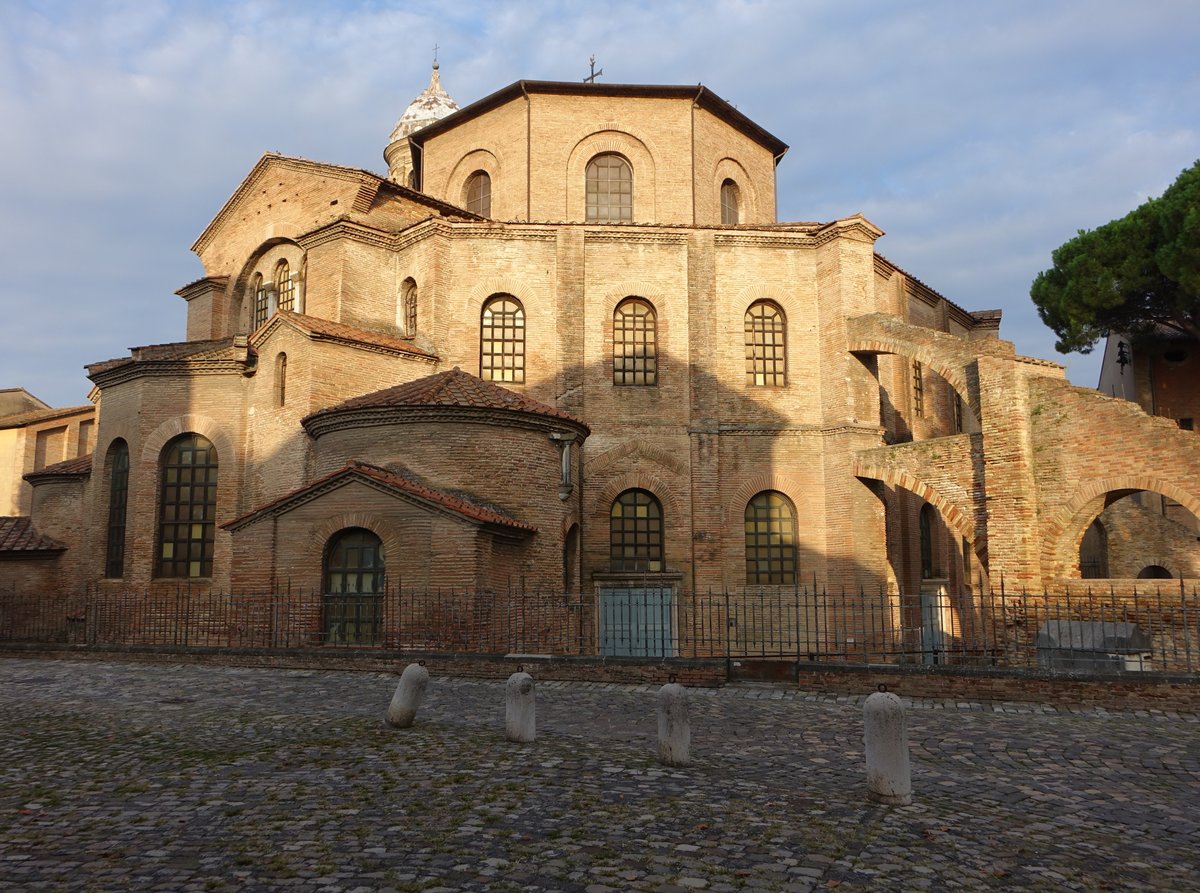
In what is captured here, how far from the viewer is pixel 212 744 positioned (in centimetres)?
810

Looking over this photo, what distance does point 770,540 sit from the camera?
68.5ft

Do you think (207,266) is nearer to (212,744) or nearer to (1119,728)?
(212,744)

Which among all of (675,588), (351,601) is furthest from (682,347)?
(351,601)

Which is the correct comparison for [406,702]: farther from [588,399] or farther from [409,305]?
[409,305]

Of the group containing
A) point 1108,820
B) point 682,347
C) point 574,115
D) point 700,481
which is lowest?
point 1108,820

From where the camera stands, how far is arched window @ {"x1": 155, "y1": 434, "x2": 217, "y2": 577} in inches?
770

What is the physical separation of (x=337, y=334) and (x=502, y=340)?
13.2 ft

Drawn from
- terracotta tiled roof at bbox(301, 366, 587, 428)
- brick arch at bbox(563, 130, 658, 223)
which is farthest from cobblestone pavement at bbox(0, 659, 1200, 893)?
brick arch at bbox(563, 130, 658, 223)

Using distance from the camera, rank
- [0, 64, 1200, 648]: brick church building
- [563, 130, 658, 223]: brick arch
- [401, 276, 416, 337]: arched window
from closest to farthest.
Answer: [0, 64, 1200, 648]: brick church building → [401, 276, 416, 337]: arched window → [563, 130, 658, 223]: brick arch

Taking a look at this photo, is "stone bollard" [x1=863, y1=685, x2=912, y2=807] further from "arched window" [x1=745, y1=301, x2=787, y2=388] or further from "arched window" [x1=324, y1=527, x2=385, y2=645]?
"arched window" [x1=745, y1=301, x2=787, y2=388]

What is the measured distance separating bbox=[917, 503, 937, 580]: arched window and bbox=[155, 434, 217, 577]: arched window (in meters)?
17.0

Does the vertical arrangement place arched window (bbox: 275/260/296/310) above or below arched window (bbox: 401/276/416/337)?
above

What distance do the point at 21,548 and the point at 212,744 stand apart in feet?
53.2

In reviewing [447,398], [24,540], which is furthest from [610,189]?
[24,540]
